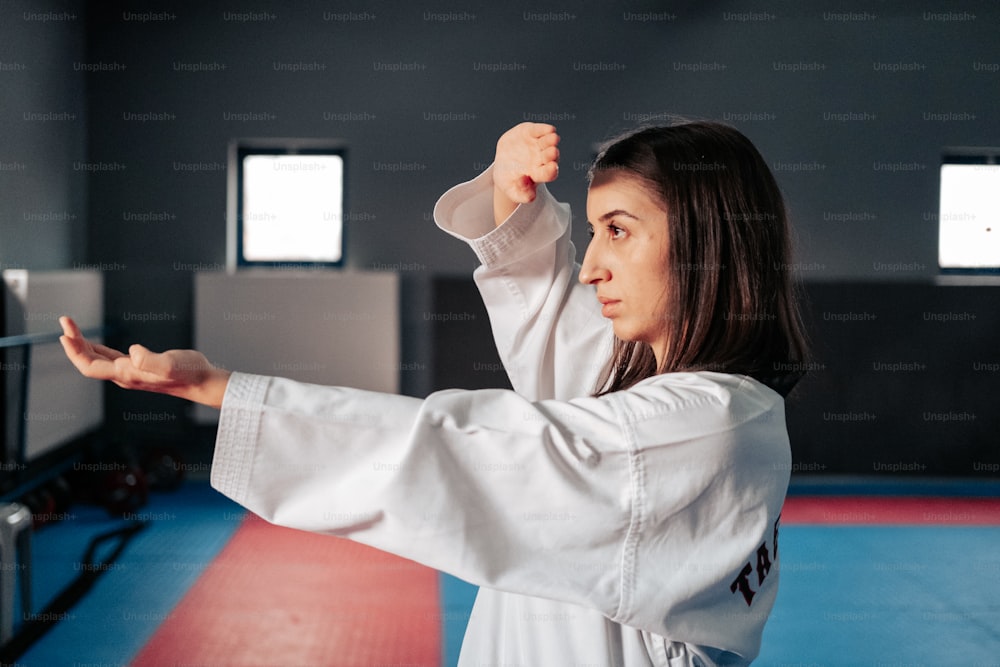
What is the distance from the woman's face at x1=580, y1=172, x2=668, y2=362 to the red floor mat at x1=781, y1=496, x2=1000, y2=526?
12.5 feet

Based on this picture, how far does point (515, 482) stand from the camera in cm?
Result: 71

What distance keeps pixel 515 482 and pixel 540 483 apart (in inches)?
0.8

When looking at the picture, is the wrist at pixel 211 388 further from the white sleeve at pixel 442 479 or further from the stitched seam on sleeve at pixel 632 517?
the stitched seam on sleeve at pixel 632 517

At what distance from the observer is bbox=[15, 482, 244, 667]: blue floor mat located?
264 centimetres

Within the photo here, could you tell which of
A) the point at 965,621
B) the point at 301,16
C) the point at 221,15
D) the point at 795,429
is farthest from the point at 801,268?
the point at 221,15

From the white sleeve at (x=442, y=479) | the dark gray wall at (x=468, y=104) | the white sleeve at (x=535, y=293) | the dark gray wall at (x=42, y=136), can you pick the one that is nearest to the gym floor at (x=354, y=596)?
the dark gray wall at (x=42, y=136)

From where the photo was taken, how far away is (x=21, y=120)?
442cm

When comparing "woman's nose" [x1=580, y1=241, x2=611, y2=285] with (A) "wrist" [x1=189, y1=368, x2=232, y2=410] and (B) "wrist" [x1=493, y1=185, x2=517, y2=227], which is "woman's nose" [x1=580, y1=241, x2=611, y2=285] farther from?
(A) "wrist" [x1=189, y1=368, x2=232, y2=410]

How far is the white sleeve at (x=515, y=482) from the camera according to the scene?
0.69m

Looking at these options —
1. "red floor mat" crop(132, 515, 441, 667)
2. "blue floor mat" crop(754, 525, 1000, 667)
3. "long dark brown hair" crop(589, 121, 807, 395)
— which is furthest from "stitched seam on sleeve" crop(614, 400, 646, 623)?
"blue floor mat" crop(754, 525, 1000, 667)

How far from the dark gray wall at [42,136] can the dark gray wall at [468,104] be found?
0.17m

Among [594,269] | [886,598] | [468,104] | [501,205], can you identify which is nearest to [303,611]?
[886,598]

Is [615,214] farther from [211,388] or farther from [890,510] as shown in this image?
[890,510]

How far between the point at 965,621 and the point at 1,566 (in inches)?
123
